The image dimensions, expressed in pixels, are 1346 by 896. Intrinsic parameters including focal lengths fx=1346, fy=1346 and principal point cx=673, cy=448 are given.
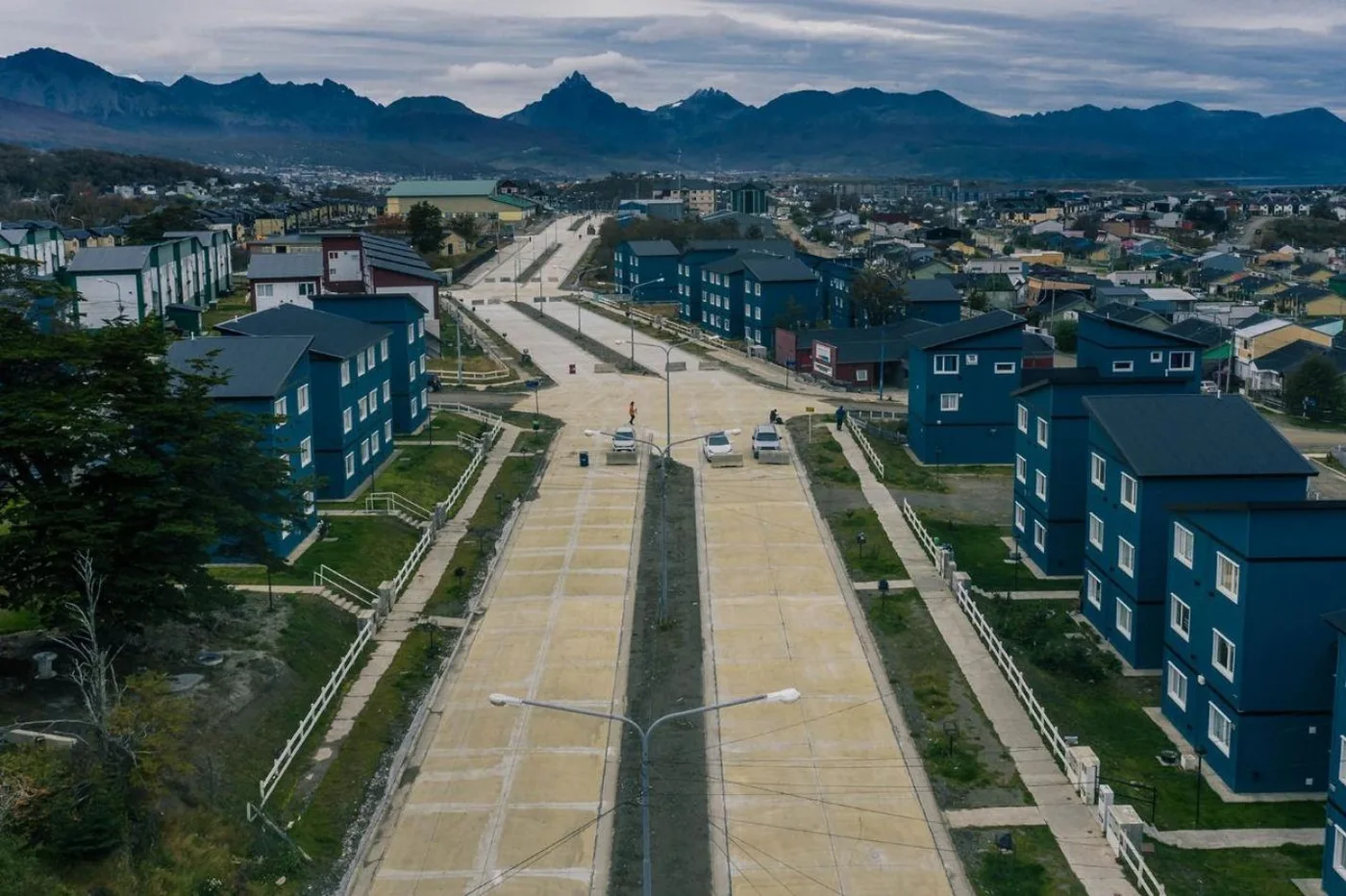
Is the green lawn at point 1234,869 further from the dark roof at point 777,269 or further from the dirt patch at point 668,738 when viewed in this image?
the dark roof at point 777,269

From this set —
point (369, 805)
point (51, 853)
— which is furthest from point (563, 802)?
point (51, 853)

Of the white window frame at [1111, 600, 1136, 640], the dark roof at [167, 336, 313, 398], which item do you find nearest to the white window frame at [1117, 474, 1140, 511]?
the white window frame at [1111, 600, 1136, 640]

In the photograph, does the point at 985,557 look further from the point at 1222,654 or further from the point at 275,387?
→ the point at 275,387

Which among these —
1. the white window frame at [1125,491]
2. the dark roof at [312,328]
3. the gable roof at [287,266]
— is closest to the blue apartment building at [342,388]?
the dark roof at [312,328]

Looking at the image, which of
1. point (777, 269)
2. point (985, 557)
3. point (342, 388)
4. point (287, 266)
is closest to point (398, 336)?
point (342, 388)

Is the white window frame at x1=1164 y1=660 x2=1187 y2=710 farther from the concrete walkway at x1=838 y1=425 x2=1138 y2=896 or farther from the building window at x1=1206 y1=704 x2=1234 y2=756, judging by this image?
the concrete walkway at x1=838 y1=425 x2=1138 y2=896

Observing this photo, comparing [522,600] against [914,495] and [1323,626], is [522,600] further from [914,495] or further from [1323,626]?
[1323,626]

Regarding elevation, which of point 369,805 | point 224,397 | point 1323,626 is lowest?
point 369,805
